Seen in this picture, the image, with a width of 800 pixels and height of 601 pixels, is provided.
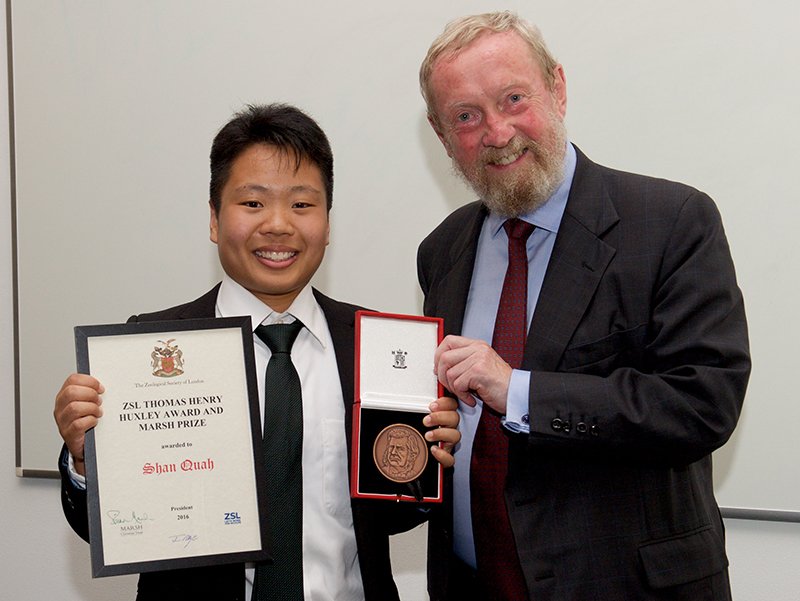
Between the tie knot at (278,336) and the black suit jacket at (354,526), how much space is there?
0.12 m

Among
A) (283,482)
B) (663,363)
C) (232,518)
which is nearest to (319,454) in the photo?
(283,482)

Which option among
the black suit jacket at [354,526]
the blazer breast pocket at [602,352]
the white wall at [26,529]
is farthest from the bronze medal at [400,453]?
the white wall at [26,529]

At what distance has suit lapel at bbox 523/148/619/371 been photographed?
6.02 ft

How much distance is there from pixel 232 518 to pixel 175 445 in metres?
0.18

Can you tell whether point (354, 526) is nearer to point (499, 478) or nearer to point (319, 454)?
point (319, 454)

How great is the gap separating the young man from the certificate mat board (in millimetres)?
42

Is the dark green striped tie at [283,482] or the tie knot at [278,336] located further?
the tie knot at [278,336]

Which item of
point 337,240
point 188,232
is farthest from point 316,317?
point 188,232

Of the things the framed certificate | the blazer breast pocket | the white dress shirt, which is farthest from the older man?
the framed certificate

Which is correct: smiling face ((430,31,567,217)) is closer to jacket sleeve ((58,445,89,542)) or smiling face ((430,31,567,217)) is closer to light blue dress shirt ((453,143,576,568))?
light blue dress shirt ((453,143,576,568))

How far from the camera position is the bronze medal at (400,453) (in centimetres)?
176

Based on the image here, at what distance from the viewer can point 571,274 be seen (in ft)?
6.15

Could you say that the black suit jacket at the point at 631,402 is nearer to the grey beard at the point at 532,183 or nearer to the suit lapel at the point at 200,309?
the grey beard at the point at 532,183

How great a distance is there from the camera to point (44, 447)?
3.27 meters
